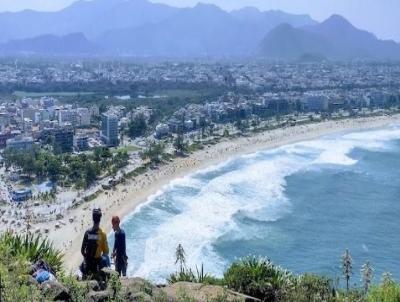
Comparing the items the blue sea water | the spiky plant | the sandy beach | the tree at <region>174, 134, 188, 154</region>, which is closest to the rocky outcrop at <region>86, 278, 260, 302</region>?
the spiky plant

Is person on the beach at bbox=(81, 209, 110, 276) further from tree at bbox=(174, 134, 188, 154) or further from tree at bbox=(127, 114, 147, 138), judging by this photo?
tree at bbox=(127, 114, 147, 138)

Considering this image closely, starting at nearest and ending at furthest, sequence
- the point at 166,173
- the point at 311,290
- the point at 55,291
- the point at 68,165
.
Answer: the point at 55,291 < the point at 311,290 < the point at 68,165 < the point at 166,173

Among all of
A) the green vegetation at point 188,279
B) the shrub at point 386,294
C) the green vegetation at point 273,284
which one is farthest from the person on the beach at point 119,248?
the shrub at point 386,294

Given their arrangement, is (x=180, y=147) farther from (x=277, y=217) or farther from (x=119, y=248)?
(x=119, y=248)

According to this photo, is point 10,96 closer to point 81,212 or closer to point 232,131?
point 232,131

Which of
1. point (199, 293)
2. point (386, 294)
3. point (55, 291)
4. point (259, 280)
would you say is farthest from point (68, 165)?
point (386, 294)
